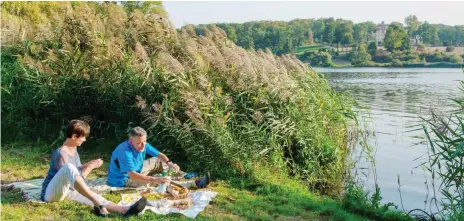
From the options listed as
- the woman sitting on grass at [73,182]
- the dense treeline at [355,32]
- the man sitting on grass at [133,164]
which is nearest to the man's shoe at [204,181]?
the man sitting on grass at [133,164]

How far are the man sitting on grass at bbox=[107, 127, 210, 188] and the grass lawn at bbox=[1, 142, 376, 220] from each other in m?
0.31

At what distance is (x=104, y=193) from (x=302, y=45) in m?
86.1

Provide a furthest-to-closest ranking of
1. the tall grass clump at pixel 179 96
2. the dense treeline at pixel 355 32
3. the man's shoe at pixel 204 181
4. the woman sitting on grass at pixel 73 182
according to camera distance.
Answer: the dense treeline at pixel 355 32
the tall grass clump at pixel 179 96
the man's shoe at pixel 204 181
the woman sitting on grass at pixel 73 182

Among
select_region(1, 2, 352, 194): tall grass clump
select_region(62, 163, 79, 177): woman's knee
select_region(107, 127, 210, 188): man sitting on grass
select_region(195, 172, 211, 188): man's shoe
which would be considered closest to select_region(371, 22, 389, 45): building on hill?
select_region(1, 2, 352, 194): tall grass clump

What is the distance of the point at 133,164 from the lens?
6.16 metres

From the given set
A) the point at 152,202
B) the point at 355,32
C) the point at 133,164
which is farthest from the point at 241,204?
the point at 355,32

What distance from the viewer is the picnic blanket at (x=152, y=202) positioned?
544 centimetres

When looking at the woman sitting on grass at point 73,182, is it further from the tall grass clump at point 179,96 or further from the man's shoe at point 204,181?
the tall grass clump at point 179,96

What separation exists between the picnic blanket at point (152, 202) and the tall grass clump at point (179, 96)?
104 centimetres

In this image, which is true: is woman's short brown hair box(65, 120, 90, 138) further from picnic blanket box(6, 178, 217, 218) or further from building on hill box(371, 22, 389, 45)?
building on hill box(371, 22, 389, 45)

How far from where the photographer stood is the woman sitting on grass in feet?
17.0

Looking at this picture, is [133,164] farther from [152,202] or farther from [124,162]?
[152,202]

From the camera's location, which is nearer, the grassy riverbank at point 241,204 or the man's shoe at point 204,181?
the grassy riverbank at point 241,204

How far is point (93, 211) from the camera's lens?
529 cm
